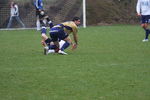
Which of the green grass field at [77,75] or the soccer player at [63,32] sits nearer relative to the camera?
the green grass field at [77,75]

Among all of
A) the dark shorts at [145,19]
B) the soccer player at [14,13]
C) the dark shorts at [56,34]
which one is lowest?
the soccer player at [14,13]

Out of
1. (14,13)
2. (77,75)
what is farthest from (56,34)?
(14,13)

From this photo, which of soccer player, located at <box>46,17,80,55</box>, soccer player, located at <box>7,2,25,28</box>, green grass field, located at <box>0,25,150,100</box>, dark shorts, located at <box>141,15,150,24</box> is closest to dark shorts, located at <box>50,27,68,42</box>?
soccer player, located at <box>46,17,80,55</box>

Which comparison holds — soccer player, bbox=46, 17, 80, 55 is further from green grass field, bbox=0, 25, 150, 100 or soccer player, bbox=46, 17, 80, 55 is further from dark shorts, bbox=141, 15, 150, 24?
dark shorts, bbox=141, 15, 150, 24

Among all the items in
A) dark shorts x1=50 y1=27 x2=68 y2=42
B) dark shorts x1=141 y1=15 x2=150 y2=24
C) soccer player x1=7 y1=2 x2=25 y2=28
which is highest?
dark shorts x1=50 y1=27 x2=68 y2=42

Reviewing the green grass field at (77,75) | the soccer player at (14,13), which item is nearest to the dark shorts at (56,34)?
the green grass field at (77,75)

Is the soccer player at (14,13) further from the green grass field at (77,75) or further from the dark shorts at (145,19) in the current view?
the green grass field at (77,75)

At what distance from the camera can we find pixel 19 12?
98.1 feet

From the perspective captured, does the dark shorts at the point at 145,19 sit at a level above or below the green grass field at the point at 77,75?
below

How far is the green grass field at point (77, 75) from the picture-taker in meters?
8.27

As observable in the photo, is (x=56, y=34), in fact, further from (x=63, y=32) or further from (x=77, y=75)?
(x=77, y=75)

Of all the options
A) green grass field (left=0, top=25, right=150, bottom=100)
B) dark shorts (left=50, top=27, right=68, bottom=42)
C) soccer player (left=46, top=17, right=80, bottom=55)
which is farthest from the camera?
dark shorts (left=50, top=27, right=68, bottom=42)

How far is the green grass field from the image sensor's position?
8.27m

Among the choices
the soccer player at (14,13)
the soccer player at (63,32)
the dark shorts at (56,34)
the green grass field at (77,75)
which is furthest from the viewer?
the soccer player at (14,13)
